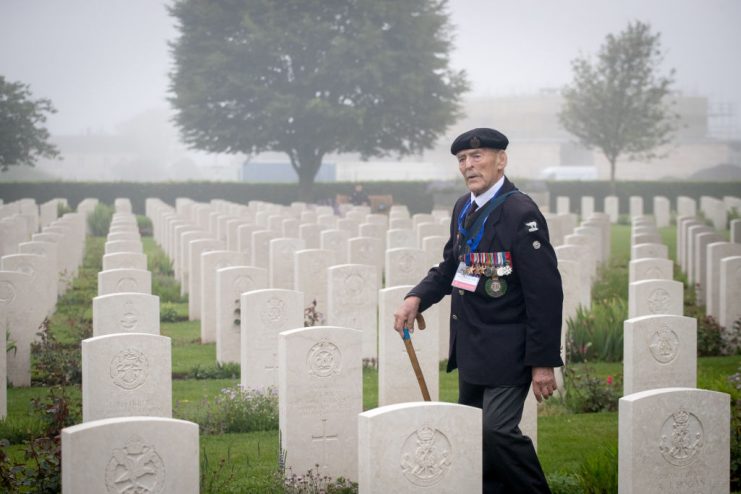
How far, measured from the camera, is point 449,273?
6.22m

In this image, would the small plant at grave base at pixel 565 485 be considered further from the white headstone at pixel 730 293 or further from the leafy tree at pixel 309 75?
the leafy tree at pixel 309 75

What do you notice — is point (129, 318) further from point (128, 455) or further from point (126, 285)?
point (128, 455)

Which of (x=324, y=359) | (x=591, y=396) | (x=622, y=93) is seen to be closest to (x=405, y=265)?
(x=591, y=396)

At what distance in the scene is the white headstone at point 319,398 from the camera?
7.04 meters

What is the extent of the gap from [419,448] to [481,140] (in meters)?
1.63

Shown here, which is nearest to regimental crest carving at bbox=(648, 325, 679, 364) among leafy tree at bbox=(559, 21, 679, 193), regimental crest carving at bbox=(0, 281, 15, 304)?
regimental crest carving at bbox=(0, 281, 15, 304)

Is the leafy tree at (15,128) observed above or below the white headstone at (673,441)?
above

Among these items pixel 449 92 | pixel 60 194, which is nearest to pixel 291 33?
pixel 449 92

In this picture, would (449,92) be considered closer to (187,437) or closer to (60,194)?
(60,194)

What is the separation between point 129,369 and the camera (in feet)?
23.5

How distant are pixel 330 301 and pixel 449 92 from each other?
32.0 metres

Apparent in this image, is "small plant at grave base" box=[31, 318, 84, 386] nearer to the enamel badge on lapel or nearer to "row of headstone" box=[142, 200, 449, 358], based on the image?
"row of headstone" box=[142, 200, 449, 358]

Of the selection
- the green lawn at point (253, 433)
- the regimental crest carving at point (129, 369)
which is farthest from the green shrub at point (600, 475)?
the regimental crest carving at point (129, 369)

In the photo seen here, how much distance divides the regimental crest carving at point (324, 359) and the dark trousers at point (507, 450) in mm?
1697
